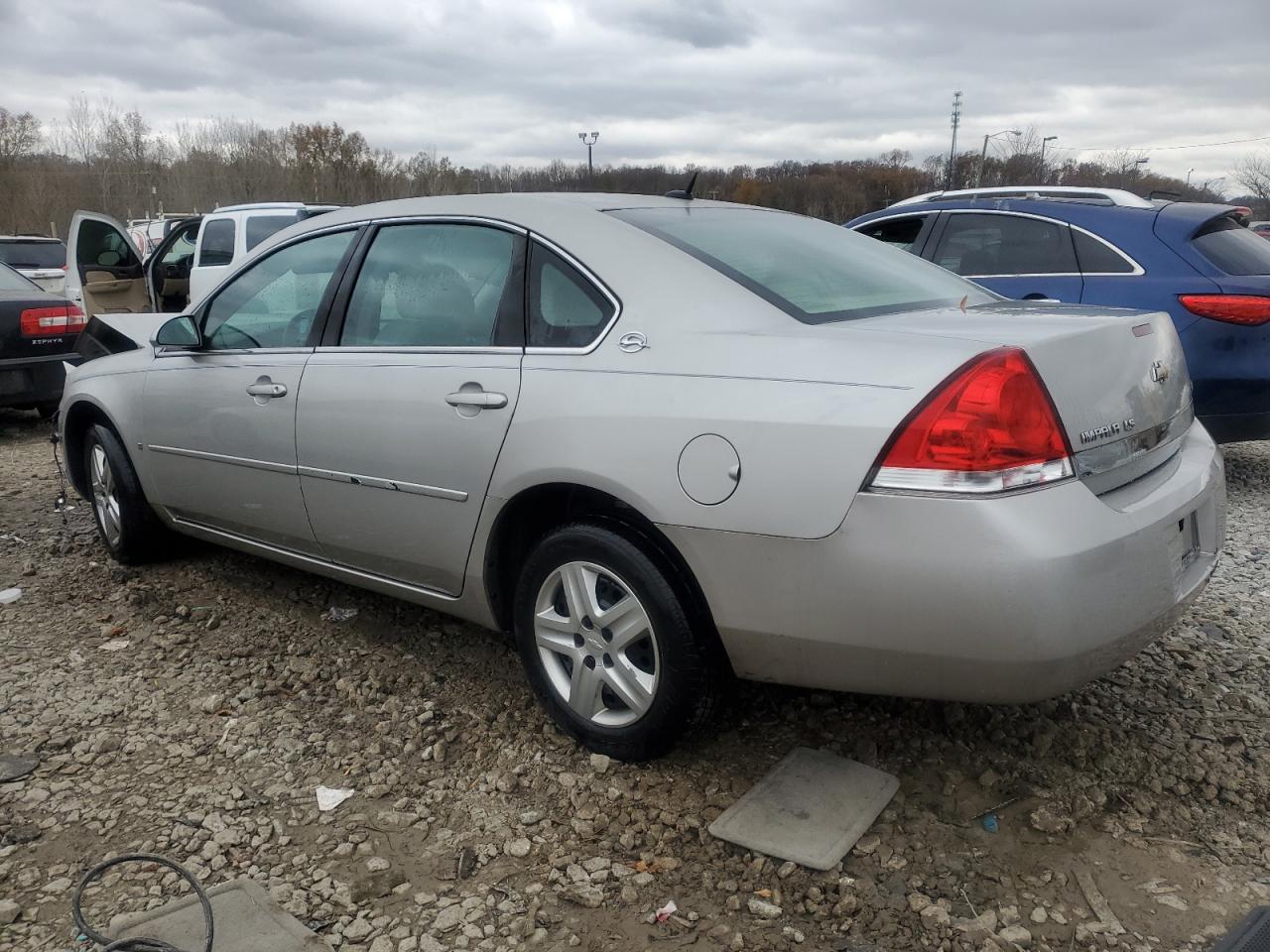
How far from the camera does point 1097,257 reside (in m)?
5.70

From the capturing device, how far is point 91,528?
5449 millimetres

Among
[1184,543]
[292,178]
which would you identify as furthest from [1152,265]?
[292,178]

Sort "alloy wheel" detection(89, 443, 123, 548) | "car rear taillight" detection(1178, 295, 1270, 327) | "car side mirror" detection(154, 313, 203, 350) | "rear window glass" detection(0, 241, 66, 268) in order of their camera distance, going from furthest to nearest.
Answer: "rear window glass" detection(0, 241, 66, 268) < "car rear taillight" detection(1178, 295, 1270, 327) < "alloy wheel" detection(89, 443, 123, 548) < "car side mirror" detection(154, 313, 203, 350)

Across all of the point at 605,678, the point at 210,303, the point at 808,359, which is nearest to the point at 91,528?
the point at 210,303

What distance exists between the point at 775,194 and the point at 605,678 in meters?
43.5

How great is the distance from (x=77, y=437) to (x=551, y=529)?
10.6ft

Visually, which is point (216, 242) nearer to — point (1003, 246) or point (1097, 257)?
point (1003, 246)

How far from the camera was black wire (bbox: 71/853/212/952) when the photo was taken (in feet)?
7.20

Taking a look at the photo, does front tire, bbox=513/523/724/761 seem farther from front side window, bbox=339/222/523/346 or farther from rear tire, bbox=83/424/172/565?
rear tire, bbox=83/424/172/565

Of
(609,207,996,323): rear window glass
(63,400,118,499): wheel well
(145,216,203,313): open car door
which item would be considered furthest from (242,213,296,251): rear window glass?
(609,207,996,323): rear window glass

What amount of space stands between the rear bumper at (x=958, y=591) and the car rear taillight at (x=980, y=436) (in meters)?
0.04

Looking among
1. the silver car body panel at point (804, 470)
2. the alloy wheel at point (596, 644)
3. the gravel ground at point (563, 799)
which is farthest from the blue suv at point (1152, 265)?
the alloy wheel at point (596, 644)

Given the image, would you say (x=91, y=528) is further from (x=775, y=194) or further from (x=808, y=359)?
(x=775, y=194)

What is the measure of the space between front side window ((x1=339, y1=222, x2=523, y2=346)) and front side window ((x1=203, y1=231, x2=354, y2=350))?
241 millimetres
